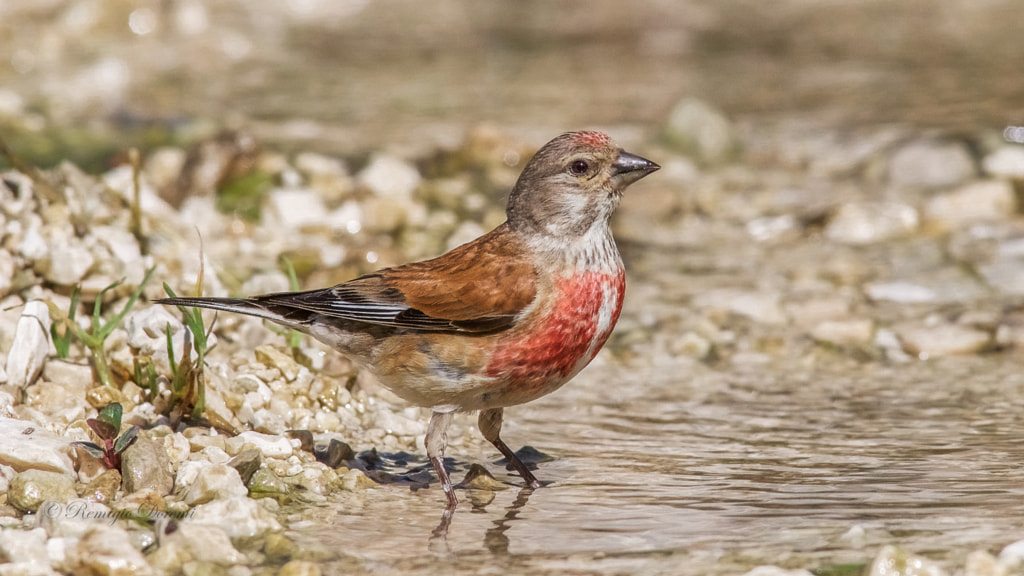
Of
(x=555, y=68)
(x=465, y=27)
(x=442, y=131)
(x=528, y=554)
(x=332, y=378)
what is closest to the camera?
(x=528, y=554)

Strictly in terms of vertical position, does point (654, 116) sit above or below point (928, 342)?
above

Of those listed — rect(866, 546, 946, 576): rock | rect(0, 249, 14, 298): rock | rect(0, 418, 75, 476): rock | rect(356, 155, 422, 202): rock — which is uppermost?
rect(356, 155, 422, 202): rock

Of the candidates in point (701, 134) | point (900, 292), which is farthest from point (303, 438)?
point (701, 134)

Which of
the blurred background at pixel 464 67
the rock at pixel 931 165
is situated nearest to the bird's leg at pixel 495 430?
the blurred background at pixel 464 67

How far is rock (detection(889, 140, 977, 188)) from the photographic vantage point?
7.09 m

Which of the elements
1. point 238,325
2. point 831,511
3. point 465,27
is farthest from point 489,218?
point 465,27

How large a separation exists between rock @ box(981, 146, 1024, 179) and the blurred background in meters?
0.59

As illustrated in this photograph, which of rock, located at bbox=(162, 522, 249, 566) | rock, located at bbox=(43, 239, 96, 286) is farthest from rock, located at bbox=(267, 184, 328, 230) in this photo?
rock, located at bbox=(162, 522, 249, 566)

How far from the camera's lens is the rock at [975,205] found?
6660 mm

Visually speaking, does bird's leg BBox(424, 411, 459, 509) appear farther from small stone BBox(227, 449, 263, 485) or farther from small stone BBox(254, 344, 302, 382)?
small stone BBox(254, 344, 302, 382)

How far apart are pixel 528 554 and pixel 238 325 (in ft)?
6.34

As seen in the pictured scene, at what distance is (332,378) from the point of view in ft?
15.6

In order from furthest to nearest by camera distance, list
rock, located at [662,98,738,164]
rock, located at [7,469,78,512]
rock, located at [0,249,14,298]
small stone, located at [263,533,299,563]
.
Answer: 1. rock, located at [662,98,738,164]
2. rock, located at [0,249,14,298]
3. rock, located at [7,469,78,512]
4. small stone, located at [263,533,299,563]

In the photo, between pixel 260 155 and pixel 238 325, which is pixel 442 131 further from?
pixel 238 325
